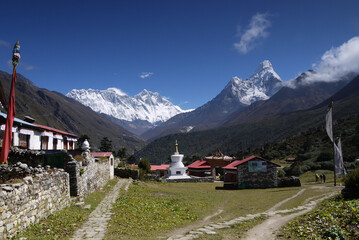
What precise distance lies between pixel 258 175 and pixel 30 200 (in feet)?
96.3

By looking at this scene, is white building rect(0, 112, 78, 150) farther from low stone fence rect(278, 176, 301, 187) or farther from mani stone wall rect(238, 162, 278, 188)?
low stone fence rect(278, 176, 301, 187)

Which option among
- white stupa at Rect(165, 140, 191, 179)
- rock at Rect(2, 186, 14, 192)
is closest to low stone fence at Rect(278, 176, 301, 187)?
white stupa at Rect(165, 140, 191, 179)

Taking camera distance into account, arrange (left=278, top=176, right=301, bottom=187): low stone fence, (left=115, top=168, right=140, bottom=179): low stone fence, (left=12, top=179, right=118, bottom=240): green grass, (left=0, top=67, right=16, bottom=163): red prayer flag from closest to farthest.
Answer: (left=12, top=179, right=118, bottom=240): green grass < (left=0, top=67, right=16, bottom=163): red prayer flag < (left=278, top=176, right=301, bottom=187): low stone fence < (left=115, top=168, right=140, bottom=179): low stone fence

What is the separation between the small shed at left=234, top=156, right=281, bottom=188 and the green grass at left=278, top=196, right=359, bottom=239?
21.7 m

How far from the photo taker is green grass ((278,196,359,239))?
984 centimetres

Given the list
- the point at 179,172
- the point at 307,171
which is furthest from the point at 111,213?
the point at 307,171

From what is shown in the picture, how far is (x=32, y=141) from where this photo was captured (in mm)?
30422

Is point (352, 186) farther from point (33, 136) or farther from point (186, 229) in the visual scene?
point (33, 136)

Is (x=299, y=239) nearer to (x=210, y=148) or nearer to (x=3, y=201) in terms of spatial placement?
(x=3, y=201)

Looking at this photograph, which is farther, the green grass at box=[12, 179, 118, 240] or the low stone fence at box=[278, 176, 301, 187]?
the low stone fence at box=[278, 176, 301, 187]

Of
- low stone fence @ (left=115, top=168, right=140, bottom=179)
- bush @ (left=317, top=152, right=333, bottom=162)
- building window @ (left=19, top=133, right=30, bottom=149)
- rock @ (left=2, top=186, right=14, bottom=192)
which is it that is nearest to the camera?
rock @ (left=2, top=186, right=14, bottom=192)

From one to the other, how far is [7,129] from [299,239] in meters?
13.8

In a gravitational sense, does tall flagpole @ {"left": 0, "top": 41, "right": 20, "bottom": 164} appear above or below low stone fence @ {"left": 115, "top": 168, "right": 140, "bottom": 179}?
above

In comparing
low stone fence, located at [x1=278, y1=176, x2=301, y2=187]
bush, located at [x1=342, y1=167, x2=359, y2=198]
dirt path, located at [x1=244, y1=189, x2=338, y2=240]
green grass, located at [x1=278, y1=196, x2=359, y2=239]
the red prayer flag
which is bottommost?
low stone fence, located at [x1=278, y1=176, x2=301, y2=187]
